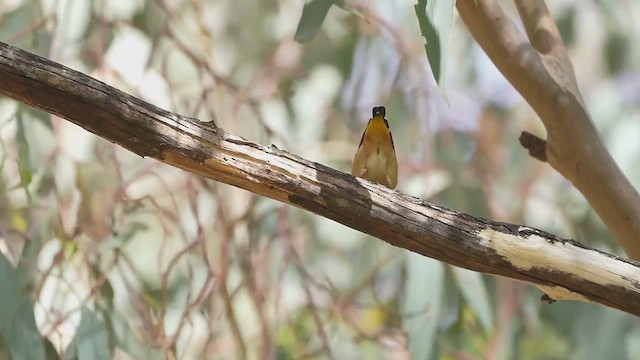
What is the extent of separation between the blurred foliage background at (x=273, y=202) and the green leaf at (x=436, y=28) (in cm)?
59

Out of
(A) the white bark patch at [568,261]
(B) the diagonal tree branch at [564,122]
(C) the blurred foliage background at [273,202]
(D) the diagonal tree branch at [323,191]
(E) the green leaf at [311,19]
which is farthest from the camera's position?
(C) the blurred foliage background at [273,202]

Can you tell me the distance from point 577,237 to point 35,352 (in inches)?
47.7

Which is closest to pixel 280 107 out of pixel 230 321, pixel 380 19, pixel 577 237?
pixel 380 19

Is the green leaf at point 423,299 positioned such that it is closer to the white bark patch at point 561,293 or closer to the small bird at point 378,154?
the small bird at point 378,154

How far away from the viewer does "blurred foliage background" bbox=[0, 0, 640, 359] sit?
6.31 feet

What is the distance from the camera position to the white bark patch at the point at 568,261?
1.26 m

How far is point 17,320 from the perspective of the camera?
68.3 inches

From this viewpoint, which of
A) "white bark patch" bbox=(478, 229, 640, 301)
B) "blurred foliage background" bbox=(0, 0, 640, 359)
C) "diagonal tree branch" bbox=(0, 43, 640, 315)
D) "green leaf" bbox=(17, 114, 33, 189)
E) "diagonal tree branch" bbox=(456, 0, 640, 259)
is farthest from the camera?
"blurred foliage background" bbox=(0, 0, 640, 359)

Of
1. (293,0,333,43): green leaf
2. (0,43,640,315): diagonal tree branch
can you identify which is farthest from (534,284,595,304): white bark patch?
(293,0,333,43): green leaf

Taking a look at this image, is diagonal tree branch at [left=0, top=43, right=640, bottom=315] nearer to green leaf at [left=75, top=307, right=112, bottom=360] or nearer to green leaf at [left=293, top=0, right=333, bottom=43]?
green leaf at [left=293, top=0, right=333, bottom=43]

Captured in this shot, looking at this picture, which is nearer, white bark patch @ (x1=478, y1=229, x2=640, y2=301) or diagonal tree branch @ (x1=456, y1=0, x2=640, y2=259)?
white bark patch @ (x1=478, y1=229, x2=640, y2=301)

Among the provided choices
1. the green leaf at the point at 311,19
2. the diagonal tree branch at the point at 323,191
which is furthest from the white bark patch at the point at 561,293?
the green leaf at the point at 311,19

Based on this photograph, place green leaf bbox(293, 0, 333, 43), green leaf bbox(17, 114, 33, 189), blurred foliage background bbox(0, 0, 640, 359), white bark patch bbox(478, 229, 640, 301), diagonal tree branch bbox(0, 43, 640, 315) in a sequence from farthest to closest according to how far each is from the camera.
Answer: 1. blurred foliage background bbox(0, 0, 640, 359)
2. green leaf bbox(17, 114, 33, 189)
3. green leaf bbox(293, 0, 333, 43)
4. white bark patch bbox(478, 229, 640, 301)
5. diagonal tree branch bbox(0, 43, 640, 315)

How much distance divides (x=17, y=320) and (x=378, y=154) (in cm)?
70
